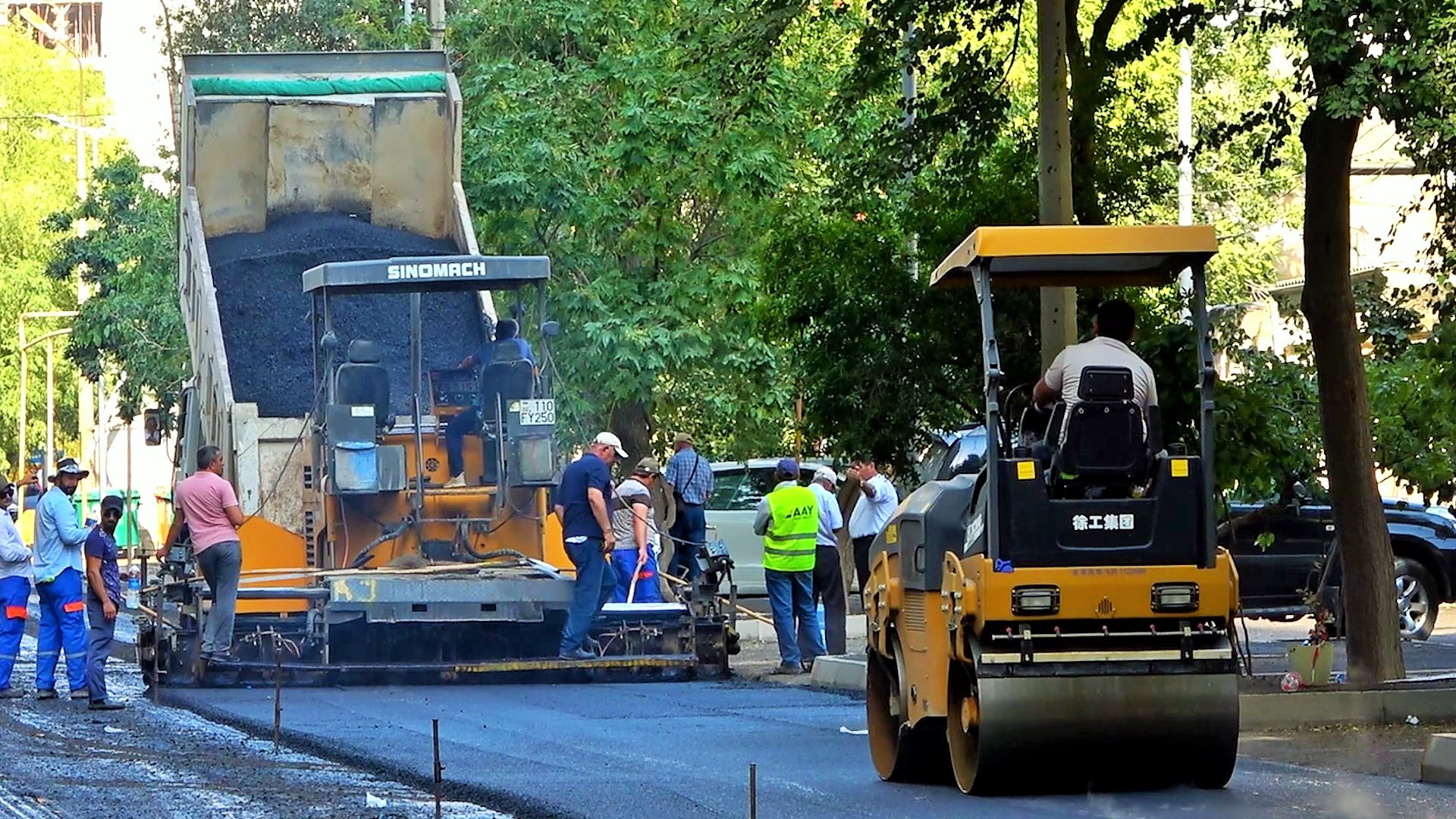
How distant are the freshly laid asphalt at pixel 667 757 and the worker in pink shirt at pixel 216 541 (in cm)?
37

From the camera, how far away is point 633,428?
27.6 metres

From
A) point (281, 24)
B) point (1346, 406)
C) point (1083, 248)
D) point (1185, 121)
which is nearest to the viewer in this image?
point (1083, 248)

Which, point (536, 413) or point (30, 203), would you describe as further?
point (30, 203)

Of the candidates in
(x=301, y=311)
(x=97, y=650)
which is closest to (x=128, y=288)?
(x=301, y=311)

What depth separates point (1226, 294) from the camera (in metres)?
33.8

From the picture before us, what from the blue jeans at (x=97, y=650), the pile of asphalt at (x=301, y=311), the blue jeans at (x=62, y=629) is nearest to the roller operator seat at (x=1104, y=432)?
the blue jeans at (x=97, y=650)

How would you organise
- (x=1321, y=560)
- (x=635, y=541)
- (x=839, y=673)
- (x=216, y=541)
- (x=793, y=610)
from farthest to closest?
(x=635, y=541) → (x=1321, y=560) → (x=793, y=610) → (x=839, y=673) → (x=216, y=541)

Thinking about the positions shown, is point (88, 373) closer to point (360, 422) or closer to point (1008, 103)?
point (360, 422)

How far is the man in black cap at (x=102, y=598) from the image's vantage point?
603 inches

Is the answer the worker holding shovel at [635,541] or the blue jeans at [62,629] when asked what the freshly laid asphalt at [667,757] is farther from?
the worker holding shovel at [635,541]

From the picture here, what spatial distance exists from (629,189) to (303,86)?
23.2ft

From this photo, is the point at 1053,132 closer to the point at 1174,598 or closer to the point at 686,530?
the point at 1174,598

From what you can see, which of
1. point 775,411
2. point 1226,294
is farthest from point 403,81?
point 1226,294

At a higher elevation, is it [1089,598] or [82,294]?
[82,294]
